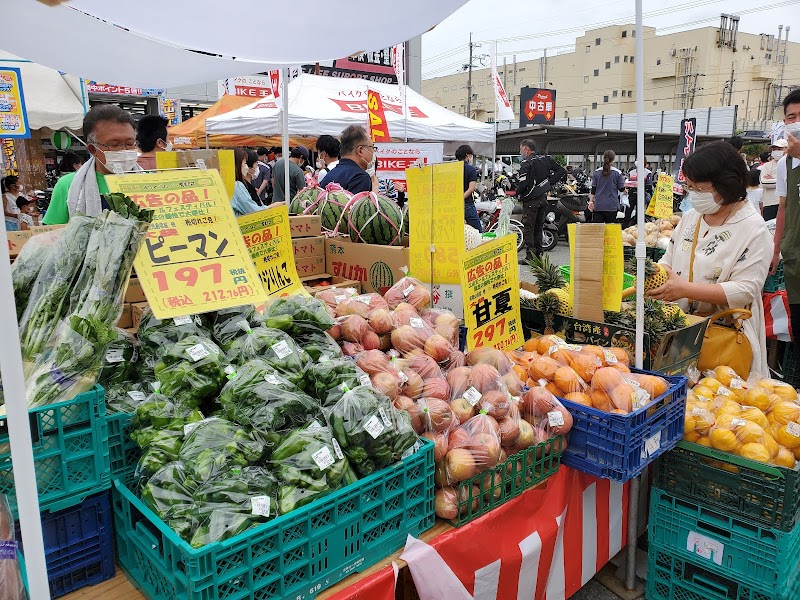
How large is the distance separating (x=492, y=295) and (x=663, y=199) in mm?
3047

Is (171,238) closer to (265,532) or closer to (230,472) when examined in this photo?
(230,472)

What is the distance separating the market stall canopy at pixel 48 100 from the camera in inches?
380

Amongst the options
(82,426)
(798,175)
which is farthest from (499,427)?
(798,175)

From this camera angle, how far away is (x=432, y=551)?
5.69 ft

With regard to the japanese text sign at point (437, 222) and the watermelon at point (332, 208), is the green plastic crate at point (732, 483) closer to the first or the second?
the japanese text sign at point (437, 222)

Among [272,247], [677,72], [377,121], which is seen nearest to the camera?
[272,247]

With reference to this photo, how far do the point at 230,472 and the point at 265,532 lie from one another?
0.60 ft

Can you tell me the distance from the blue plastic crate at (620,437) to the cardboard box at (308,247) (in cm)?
193

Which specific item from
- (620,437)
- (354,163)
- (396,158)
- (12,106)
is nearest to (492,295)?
(620,437)

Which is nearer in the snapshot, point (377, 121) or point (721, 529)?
point (721, 529)

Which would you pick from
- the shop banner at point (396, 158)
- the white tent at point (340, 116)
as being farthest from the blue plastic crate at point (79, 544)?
the white tent at point (340, 116)

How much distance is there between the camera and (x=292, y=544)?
143 cm

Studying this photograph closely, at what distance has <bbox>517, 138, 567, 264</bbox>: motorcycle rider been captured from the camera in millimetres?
10227

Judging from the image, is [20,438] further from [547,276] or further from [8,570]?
[547,276]
